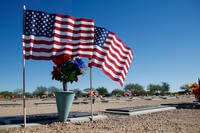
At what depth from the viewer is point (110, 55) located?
454 inches

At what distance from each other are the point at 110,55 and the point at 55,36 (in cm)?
246

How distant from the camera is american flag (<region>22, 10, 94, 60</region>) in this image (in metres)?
9.80

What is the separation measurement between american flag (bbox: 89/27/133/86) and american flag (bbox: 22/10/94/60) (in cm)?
47

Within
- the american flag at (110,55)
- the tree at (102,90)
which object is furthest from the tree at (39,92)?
the american flag at (110,55)

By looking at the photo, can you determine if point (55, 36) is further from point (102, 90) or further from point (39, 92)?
point (39, 92)

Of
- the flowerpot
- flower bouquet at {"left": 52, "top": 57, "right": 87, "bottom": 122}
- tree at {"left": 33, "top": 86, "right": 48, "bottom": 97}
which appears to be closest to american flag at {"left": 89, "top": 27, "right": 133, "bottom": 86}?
flower bouquet at {"left": 52, "top": 57, "right": 87, "bottom": 122}

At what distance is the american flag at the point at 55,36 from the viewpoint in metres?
9.80

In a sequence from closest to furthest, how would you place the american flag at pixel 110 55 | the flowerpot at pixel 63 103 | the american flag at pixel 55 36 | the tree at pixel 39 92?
the american flag at pixel 55 36
the flowerpot at pixel 63 103
the american flag at pixel 110 55
the tree at pixel 39 92

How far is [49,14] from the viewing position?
33.6ft

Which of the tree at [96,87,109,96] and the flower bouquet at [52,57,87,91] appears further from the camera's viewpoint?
the tree at [96,87,109,96]

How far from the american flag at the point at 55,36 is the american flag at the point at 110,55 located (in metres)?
0.47

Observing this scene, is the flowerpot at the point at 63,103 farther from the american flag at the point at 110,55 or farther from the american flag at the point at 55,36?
the american flag at the point at 110,55

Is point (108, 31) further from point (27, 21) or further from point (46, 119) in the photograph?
point (46, 119)

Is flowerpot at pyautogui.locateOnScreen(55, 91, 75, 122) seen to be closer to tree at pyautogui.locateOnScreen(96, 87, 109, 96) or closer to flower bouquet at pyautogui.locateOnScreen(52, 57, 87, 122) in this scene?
flower bouquet at pyautogui.locateOnScreen(52, 57, 87, 122)
